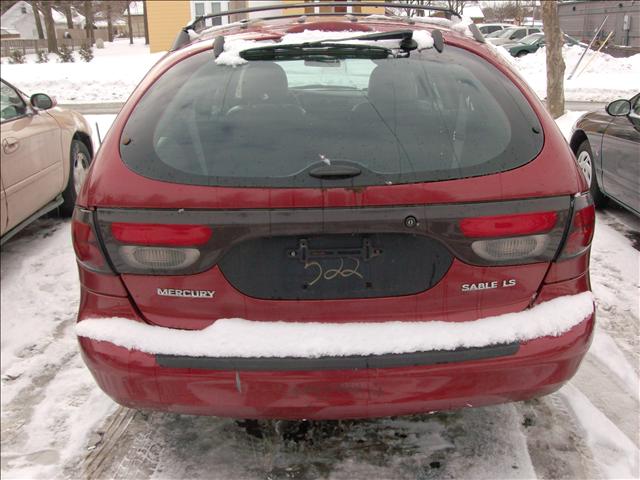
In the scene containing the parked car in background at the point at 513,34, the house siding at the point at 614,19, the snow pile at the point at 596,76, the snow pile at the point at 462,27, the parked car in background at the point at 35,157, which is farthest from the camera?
the parked car in background at the point at 513,34

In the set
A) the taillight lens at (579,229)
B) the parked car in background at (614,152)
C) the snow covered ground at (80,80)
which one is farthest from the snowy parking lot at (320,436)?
the snow covered ground at (80,80)

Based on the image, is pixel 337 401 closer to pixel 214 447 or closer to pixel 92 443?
pixel 214 447

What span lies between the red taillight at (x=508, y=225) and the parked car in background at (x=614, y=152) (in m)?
2.93

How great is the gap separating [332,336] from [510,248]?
2.29 feet

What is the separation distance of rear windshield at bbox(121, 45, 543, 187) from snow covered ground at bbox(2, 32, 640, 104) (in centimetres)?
156

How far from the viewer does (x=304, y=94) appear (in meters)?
2.45

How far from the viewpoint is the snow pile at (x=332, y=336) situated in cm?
213

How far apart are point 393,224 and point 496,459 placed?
1.18 metres

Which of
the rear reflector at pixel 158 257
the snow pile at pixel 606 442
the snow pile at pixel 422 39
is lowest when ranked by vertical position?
the snow pile at pixel 606 442

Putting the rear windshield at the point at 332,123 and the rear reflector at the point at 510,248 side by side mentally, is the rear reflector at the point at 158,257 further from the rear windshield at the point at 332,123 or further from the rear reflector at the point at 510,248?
the rear reflector at the point at 510,248

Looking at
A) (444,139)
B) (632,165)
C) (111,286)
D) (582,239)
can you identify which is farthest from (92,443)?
(632,165)

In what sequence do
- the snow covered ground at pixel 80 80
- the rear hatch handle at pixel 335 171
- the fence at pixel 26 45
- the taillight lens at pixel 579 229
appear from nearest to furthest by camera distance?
the rear hatch handle at pixel 335 171
the taillight lens at pixel 579 229
the snow covered ground at pixel 80 80
the fence at pixel 26 45

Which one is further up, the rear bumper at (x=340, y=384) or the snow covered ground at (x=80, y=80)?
the snow covered ground at (x=80, y=80)

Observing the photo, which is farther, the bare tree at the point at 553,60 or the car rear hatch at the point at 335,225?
the bare tree at the point at 553,60
